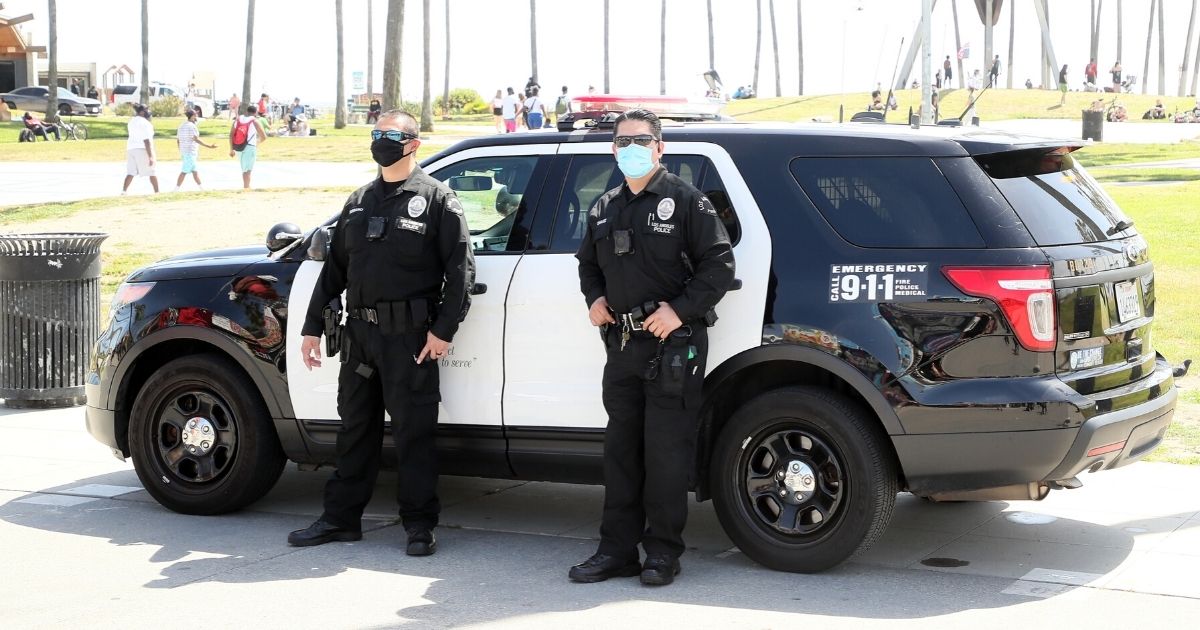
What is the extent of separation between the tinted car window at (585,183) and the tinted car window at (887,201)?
1.40 feet

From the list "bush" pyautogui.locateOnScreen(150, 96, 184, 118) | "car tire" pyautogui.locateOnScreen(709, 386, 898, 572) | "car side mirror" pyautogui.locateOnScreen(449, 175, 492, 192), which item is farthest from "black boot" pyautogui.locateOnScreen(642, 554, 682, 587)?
"bush" pyautogui.locateOnScreen(150, 96, 184, 118)

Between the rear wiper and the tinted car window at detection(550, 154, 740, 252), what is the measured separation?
159 centimetres

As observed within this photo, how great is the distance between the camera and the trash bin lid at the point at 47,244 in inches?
357

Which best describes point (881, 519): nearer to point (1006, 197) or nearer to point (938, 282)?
point (938, 282)

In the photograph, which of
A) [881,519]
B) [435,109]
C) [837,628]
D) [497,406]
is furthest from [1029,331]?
[435,109]

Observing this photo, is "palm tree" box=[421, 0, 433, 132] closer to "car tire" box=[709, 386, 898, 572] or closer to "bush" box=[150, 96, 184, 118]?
"bush" box=[150, 96, 184, 118]

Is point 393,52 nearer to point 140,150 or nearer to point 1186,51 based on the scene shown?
point 140,150

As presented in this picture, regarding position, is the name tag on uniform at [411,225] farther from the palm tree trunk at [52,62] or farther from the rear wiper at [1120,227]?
the palm tree trunk at [52,62]

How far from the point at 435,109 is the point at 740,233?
7533cm

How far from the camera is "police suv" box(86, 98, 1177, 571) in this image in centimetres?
506

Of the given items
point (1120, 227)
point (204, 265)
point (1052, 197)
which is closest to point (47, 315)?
point (204, 265)

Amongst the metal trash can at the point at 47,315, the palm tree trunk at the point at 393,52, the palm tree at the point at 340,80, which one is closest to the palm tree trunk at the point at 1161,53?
the palm tree at the point at 340,80

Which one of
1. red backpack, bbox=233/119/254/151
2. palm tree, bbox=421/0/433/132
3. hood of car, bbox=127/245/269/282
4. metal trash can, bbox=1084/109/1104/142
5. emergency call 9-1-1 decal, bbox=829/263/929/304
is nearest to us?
emergency call 9-1-1 decal, bbox=829/263/929/304

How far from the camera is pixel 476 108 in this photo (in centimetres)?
7819
